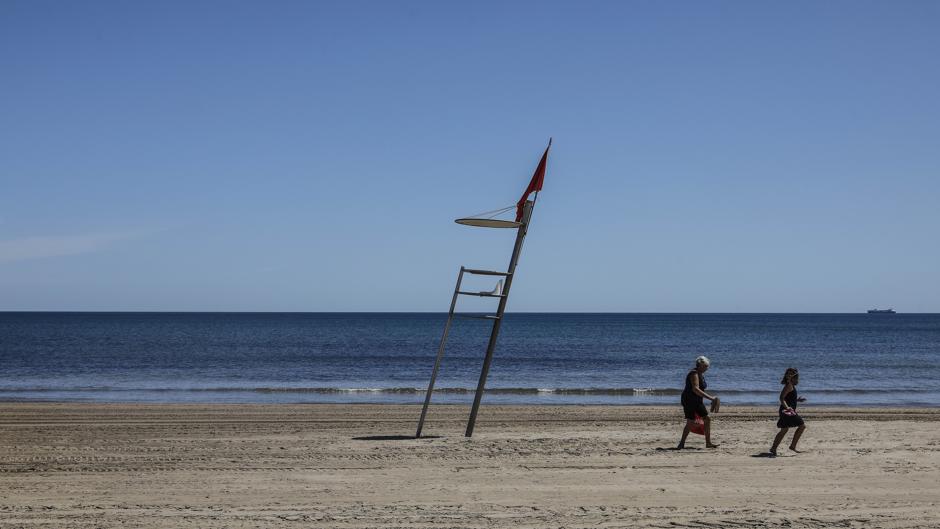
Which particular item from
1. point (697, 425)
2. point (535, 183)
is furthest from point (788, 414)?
point (535, 183)

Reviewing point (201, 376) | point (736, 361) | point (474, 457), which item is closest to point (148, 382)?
point (201, 376)

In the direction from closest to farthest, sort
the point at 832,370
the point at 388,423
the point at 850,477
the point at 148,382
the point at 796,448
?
the point at 850,477 → the point at 796,448 → the point at 388,423 → the point at 148,382 → the point at 832,370

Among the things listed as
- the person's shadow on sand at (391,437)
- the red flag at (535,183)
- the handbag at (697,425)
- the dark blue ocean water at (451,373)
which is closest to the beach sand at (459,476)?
the person's shadow on sand at (391,437)

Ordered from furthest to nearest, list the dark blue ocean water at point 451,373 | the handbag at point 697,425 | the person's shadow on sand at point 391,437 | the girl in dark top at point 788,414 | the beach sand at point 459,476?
the dark blue ocean water at point 451,373, the person's shadow on sand at point 391,437, the handbag at point 697,425, the girl in dark top at point 788,414, the beach sand at point 459,476

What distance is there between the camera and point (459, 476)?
954cm

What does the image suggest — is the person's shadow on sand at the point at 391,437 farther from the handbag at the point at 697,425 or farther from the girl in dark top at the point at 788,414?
the girl in dark top at the point at 788,414

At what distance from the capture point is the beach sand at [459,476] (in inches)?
302

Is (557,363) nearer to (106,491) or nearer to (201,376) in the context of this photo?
(201,376)

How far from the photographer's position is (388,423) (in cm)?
1596

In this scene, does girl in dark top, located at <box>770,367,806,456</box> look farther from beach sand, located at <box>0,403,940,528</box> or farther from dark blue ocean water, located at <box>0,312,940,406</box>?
dark blue ocean water, located at <box>0,312,940,406</box>

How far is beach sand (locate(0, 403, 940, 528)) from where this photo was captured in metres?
7.68

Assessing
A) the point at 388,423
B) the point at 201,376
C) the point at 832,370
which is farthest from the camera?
the point at 832,370

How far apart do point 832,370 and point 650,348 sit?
23.8m

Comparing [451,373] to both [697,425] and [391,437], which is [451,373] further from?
[697,425]
